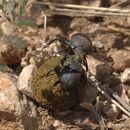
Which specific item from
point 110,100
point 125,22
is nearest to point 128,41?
point 125,22

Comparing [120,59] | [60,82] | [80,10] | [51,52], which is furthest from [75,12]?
[60,82]

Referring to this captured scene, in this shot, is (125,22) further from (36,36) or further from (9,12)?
(9,12)

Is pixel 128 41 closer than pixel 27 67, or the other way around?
pixel 27 67

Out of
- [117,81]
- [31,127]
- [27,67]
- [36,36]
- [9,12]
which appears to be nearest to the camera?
[9,12]

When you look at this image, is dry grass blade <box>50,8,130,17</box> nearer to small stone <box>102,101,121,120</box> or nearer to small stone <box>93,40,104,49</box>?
small stone <box>93,40,104,49</box>

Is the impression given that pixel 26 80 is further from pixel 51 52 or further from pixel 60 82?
pixel 51 52

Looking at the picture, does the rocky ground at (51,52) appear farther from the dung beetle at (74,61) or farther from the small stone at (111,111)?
the dung beetle at (74,61)

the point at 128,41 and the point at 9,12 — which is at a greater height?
the point at 9,12
